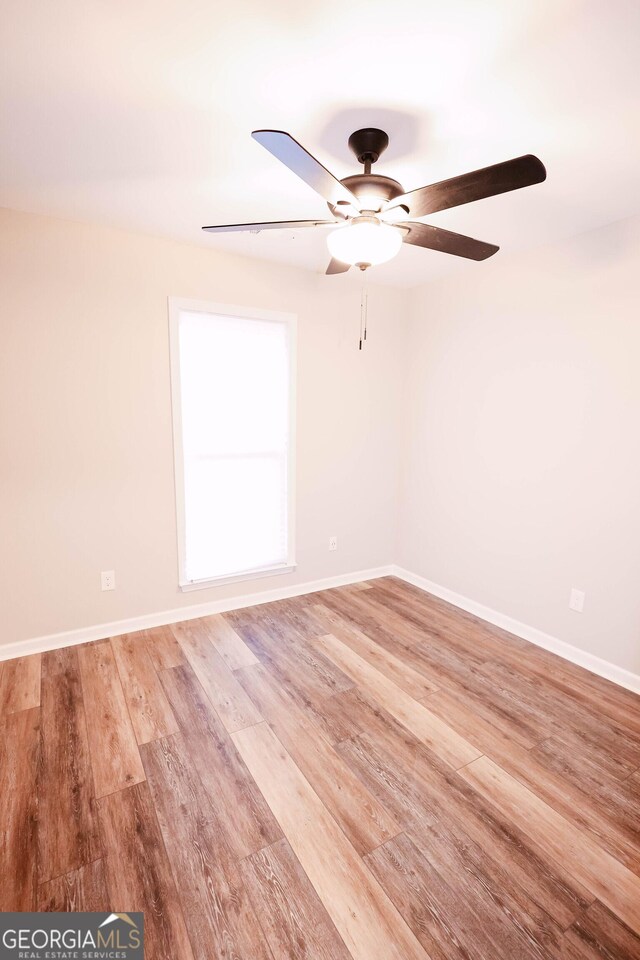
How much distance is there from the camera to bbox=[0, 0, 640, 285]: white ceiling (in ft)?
3.93

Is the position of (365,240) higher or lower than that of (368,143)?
lower

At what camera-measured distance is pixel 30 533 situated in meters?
2.57

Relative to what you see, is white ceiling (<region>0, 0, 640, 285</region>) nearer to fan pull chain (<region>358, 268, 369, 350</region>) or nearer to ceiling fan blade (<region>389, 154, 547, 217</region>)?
ceiling fan blade (<region>389, 154, 547, 217</region>)

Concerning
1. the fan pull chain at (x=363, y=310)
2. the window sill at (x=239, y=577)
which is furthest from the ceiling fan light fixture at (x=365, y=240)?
the window sill at (x=239, y=577)

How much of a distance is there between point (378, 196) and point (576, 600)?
8.11 feet

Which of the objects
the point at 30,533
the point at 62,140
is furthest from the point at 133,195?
the point at 30,533

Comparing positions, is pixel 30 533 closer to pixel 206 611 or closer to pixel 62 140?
pixel 206 611

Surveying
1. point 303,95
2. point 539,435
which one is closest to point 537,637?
point 539,435

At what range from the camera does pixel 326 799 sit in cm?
167

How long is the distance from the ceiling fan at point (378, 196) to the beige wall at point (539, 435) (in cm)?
108

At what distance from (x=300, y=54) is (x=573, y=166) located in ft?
4.14

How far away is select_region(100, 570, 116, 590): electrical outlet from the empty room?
0.04 metres

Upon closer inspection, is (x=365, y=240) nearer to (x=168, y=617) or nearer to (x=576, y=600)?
(x=576, y=600)

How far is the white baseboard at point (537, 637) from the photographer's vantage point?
8.08 ft
